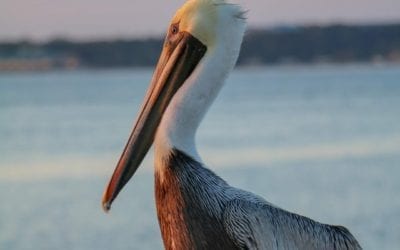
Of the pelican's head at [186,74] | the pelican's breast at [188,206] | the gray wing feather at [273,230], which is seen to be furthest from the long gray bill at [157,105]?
the gray wing feather at [273,230]

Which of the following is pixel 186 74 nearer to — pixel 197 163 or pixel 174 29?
pixel 174 29

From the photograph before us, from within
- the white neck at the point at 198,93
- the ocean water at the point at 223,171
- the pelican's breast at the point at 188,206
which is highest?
the white neck at the point at 198,93

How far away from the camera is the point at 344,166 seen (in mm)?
27438

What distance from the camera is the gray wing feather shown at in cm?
516

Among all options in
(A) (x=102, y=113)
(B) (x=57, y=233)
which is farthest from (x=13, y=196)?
(A) (x=102, y=113)

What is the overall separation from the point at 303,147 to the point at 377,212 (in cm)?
1522

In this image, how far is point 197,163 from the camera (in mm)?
5305

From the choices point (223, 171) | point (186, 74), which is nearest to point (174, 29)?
point (186, 74)

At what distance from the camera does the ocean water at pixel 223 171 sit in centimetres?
1831

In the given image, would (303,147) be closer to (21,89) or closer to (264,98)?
(264,98)

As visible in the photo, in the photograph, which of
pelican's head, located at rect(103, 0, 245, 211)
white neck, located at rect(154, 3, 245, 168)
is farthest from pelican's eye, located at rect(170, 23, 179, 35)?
white neck, located at rect(154, 3, 245, 168)

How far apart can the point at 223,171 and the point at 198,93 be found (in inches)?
808

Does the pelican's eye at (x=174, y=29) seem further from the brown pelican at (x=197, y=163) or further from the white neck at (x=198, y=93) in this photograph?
the white neck at (x=198, y=93)

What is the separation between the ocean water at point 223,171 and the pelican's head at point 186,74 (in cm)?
1065
